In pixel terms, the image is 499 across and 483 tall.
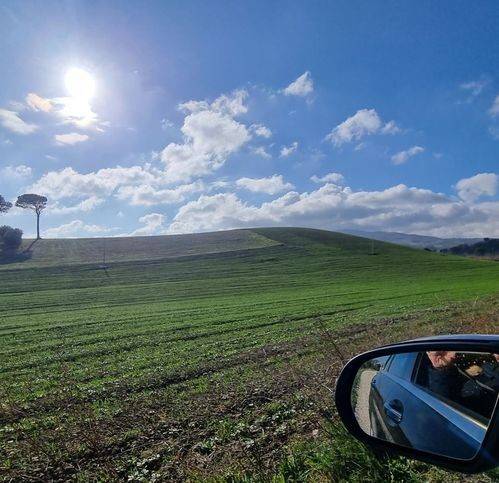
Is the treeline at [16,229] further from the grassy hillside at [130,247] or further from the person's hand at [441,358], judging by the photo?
the person's hand at [441,358]

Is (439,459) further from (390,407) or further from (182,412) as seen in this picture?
(182,412)

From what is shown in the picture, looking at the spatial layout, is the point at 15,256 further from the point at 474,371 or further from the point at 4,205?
the point at 474,371

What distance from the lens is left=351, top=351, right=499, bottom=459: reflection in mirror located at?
2.00m

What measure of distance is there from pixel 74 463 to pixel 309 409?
3453 mm

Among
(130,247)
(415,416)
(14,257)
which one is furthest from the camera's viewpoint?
(130,247)

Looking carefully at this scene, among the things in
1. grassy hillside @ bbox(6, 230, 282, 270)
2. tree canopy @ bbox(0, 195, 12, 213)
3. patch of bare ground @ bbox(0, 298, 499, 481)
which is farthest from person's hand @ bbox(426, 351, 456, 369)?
tree canopy @ bbox(0, 195, 12, 213)

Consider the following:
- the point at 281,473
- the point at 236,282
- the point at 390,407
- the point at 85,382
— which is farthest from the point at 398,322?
the point at 236,282

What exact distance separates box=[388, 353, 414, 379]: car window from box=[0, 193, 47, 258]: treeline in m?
92.4

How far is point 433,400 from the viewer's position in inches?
88.6

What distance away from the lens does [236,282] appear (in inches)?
2249

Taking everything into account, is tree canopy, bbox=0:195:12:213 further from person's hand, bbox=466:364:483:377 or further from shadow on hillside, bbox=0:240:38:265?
person's hand, bbox=466:364:483:377

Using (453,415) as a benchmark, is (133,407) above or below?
below

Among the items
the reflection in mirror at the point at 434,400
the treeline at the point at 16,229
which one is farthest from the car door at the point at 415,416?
the treeline at the point at 16,229

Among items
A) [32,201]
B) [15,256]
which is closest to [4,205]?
[32,201]
